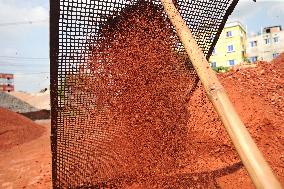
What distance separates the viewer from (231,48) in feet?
148

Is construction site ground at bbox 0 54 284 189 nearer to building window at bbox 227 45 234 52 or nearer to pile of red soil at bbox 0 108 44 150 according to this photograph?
pile of red soil at bbox 0 108 44 150

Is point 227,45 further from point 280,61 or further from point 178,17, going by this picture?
point 178,17

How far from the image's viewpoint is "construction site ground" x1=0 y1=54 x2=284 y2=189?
4410 mm

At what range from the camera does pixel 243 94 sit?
7.62 m

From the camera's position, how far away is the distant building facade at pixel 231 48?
146ft

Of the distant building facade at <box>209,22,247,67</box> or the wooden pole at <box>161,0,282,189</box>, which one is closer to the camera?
the wooden pole at <box>161,0,282,189</box>

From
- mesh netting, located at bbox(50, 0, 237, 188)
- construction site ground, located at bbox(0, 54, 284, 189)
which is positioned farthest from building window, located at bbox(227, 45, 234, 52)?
mesh netting, located at bbox(50, 0, 237, 188)

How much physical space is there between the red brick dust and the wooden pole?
3.27ft

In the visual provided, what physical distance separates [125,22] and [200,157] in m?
3.22

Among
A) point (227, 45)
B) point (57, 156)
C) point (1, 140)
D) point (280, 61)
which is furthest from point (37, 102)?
point (57, 156)

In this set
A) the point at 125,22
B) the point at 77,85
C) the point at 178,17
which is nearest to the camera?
the point at 178,17

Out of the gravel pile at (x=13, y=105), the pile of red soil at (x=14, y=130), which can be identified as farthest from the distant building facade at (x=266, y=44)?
the pile of red soil at (x=14, y=130)

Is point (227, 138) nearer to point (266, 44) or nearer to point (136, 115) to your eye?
point (136, 115)

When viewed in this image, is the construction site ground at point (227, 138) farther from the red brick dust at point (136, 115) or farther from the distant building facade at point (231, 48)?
the distant building facade at point (231, 48)
